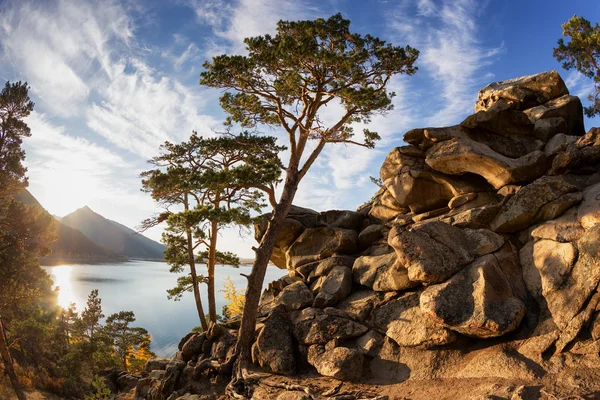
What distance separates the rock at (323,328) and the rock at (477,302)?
2.60m

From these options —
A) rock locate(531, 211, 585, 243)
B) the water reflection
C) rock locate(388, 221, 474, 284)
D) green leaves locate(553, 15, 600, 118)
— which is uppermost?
green leaves locate(553, 15, 600, 118)

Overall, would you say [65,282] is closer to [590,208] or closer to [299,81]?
[299,81]

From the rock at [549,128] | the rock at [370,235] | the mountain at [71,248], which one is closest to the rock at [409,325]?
the rock at [370,235]

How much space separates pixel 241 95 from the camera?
51.1 feet

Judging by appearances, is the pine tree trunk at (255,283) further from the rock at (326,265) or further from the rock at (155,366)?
the rock at (155,366)

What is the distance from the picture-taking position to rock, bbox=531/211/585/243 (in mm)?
9172

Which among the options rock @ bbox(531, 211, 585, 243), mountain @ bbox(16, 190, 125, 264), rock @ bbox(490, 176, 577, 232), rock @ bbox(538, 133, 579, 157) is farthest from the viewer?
mountain @ bbox(16, 190, 125, 264)

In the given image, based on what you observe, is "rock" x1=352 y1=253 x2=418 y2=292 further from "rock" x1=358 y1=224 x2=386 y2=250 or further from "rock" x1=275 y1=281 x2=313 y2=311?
"rock" x1=275 y1=281 x2=313 y2=311

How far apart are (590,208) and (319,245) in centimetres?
1049

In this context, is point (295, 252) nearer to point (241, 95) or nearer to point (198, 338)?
point (198, 338)

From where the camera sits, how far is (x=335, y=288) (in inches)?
516

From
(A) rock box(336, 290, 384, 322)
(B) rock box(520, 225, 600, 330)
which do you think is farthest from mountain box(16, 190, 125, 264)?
(B) rock box(520, 225, 600, 330)

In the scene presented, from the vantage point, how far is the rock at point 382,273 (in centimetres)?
1147

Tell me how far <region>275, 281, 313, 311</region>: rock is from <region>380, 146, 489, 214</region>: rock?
6.08 m
